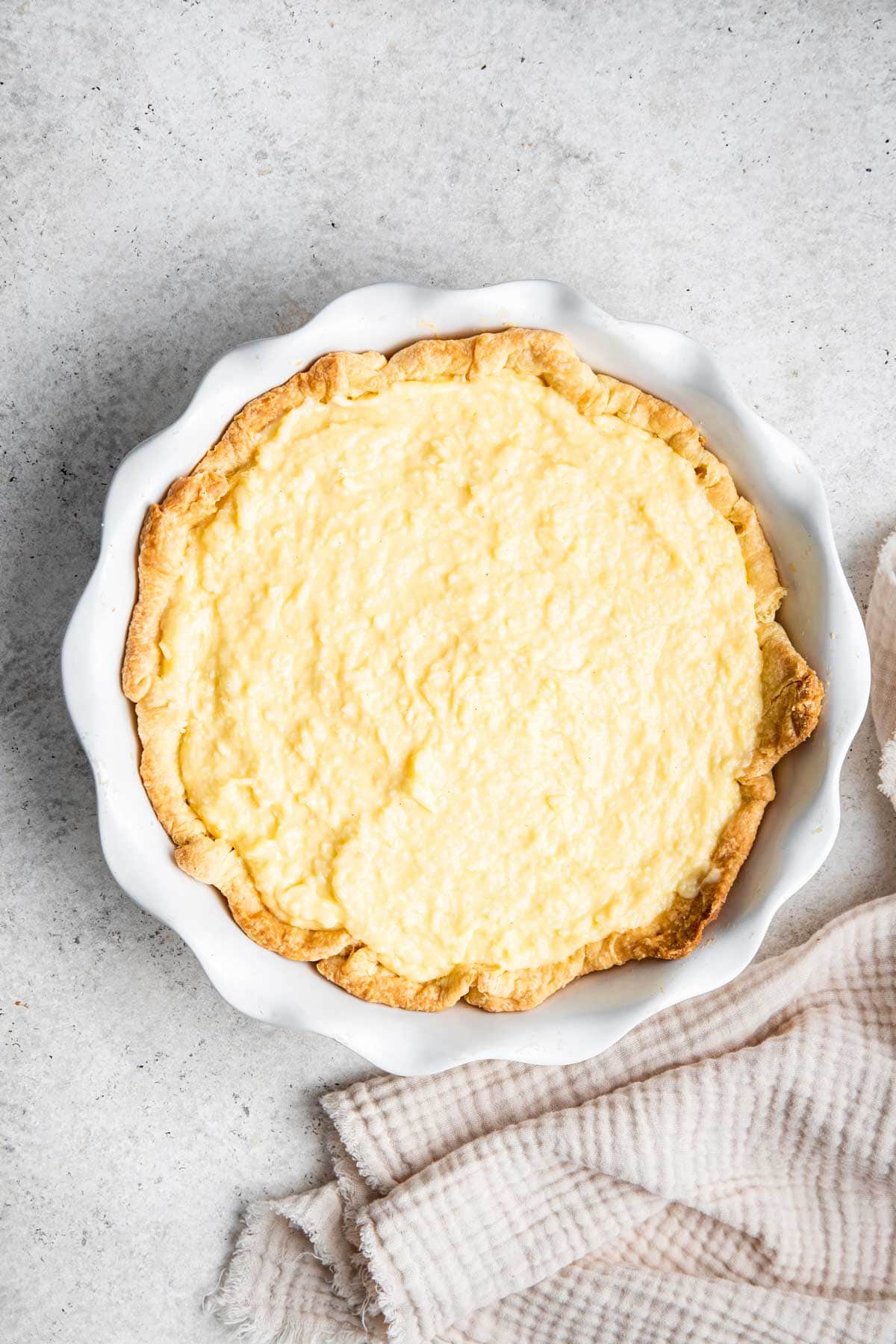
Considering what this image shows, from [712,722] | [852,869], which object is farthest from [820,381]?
[852,869]

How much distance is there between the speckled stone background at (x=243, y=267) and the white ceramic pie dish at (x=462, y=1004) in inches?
20.6

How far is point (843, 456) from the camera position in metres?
2.89

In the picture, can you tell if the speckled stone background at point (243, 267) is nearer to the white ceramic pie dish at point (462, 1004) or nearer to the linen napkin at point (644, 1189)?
the linen napkin at point (644, 1189)

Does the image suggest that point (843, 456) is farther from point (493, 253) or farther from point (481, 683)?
point (481, 683)

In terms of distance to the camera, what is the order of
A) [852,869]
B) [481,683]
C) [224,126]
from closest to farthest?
[481,683] → [224,126] → [852,869]

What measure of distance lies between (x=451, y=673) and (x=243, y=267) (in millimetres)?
1231

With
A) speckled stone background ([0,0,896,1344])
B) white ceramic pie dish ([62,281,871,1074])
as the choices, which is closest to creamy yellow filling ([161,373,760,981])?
white ceramic pie dish ([62,281,871,1074])

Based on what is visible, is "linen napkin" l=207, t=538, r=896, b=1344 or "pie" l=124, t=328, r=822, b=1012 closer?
"pie" l=124, t=328, r=822, b=1012

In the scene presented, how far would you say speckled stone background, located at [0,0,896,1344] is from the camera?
2725 millimetres

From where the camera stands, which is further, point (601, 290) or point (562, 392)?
point (601, 290)

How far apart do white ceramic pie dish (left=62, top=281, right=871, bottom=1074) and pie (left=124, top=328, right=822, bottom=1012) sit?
0.14 feet

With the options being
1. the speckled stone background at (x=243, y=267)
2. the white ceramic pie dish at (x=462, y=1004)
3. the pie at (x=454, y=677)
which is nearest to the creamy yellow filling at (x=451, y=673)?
the pie at (x=454, y=677)

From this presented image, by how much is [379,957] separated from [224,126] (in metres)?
2.05

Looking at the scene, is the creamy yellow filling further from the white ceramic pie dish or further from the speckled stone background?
the speckled stone background
